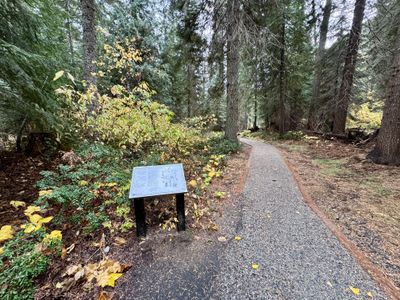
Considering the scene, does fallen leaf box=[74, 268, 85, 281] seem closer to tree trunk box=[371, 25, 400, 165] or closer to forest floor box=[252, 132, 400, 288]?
forest floor box=[252, 132, 400, 288]

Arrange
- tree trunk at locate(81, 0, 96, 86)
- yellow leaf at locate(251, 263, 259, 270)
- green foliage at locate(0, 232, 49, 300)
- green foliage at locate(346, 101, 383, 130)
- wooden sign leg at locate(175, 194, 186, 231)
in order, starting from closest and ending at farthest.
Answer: green foliage at locate(0, 232, 49, 300)
yellow leaf at locate(251, 263, 259, 270)
wooden sign leg at locate(175, 194, 186, 231)
tree trunk at locate(81, 0, 96, 86)
green foliage at locate(346, 101, 383, 130)

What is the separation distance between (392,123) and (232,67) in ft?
15.8

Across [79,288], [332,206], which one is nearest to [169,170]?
[79,288]

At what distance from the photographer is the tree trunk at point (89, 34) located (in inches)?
219

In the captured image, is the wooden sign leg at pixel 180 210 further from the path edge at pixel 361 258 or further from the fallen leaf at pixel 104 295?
the path edge at pixel 361 258

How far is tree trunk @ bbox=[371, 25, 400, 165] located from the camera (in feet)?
17.7

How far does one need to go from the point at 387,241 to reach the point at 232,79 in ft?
20.0

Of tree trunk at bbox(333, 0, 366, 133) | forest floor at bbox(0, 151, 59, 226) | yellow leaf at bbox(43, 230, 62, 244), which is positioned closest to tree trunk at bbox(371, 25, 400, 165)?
tree trunk at bbox(333, 0, 366, 133)

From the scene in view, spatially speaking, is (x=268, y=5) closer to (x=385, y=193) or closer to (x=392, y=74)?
(x=392, y=74)

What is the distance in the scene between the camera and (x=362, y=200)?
12.3 feet

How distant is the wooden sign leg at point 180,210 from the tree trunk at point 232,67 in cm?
520

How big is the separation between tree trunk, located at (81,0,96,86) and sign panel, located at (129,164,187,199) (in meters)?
4.31

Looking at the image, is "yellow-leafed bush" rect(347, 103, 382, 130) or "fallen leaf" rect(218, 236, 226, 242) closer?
"fallen leaf" rect(218, 236, 226, 242)

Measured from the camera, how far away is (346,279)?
6.93 ft
